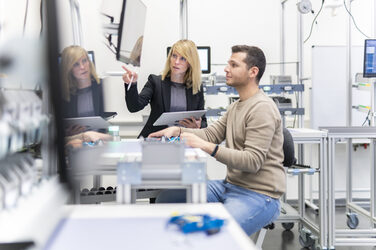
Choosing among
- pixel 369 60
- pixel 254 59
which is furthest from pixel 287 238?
pixel 254 59

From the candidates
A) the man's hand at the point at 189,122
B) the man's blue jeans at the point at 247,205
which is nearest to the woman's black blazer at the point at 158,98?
the man's hand at the point at 189,122

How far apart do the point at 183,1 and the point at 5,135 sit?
2.51m

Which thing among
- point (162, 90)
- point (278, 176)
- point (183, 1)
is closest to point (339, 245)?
point (278, 176)

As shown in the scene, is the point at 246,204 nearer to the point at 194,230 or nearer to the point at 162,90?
the point at 194,230

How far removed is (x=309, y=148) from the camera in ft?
13.4

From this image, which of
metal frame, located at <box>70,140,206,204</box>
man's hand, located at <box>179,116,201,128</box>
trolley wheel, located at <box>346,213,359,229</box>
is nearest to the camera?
metal frame, located at <box>70,140,206,204</box>

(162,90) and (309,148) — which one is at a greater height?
(162,90)

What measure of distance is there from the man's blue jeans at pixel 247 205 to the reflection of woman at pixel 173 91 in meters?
0.57

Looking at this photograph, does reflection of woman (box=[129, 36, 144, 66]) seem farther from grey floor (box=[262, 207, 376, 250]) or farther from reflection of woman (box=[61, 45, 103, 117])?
grey floor (box=[262, 207, 376, 250])

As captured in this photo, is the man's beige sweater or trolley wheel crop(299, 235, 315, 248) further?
trolley wheel crop(299, 235, 315, 248)

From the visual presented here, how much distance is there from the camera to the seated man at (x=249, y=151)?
1.72m

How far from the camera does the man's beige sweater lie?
5.66 ft

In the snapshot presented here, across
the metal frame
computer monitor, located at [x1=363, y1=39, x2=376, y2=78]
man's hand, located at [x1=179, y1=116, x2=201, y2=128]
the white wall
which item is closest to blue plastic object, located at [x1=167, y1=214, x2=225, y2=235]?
the metal frame

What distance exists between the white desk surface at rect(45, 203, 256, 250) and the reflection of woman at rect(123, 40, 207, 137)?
4.27ft
